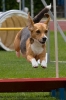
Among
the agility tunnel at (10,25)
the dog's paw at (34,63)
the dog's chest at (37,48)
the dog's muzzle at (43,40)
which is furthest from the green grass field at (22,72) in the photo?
the agility tunnel at (10,25)

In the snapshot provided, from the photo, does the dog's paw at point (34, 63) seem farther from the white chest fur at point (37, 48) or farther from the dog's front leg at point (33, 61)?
the white chest fur at point (37, 48)

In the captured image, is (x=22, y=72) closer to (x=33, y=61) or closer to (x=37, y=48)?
(x=37, y=48)

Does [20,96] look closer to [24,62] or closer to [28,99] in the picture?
[28,99]

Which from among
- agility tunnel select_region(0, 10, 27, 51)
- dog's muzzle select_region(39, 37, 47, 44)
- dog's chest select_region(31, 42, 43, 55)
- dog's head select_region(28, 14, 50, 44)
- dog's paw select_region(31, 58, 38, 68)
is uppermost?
dog's head select_region(28, 14, 50, 44)

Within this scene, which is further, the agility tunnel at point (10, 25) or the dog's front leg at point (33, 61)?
the agility tunnel at point (10, 25)

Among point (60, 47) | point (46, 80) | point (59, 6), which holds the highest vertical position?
point (46, 80)

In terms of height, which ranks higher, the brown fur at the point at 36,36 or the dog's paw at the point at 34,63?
the brown fur at the point at 36,36

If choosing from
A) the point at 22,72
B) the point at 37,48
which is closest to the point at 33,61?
the point at 37,48

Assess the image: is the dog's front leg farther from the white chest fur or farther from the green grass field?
the green grass field

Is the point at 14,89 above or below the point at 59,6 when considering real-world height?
above

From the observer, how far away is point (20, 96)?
334 inches

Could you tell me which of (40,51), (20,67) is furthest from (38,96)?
(20,67)

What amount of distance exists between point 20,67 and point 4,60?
1843 mm

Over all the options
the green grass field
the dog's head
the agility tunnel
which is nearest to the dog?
the dog's head
